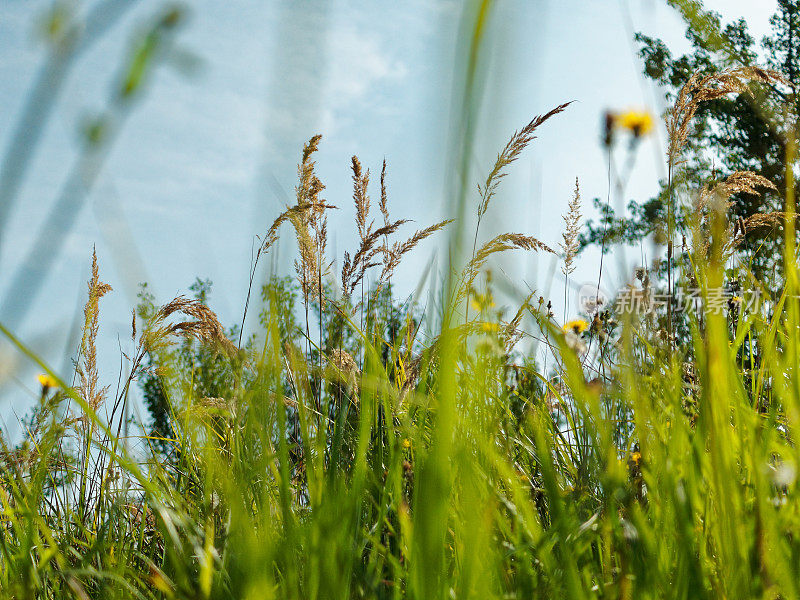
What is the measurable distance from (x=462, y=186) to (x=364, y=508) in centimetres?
125

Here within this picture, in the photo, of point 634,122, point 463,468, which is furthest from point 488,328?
point 634,122

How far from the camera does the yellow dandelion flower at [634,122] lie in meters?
2.69

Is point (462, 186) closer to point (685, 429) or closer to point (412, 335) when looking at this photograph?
point (685, 429)

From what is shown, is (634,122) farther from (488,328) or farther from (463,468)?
(463,468)

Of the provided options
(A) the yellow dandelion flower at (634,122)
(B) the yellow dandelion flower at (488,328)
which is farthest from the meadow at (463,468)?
(A) the yellow dandelion flower at (634,122)

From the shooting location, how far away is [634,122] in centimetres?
282

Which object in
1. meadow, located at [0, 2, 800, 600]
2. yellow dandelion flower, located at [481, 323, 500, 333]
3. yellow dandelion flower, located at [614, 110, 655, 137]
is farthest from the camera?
yellow dandelion flower, located at [614, 110, 655, 137]

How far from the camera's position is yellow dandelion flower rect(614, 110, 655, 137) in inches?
106

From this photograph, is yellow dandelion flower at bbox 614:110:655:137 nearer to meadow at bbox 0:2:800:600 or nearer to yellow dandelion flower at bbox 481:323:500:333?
meadow at bbox 0:2:800:600

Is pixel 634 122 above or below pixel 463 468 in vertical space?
above

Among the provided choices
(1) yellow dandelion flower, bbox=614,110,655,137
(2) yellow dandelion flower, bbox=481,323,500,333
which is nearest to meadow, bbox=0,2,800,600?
(2) yellow dandelion flower, bbox=481,323,500,333

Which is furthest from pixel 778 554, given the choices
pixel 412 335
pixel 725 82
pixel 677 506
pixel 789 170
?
pixel 725 82

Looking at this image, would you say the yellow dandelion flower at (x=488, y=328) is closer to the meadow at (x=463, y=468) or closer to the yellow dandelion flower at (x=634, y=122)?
the meadow at (x=463, y=468)

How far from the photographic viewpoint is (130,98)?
512 mm
